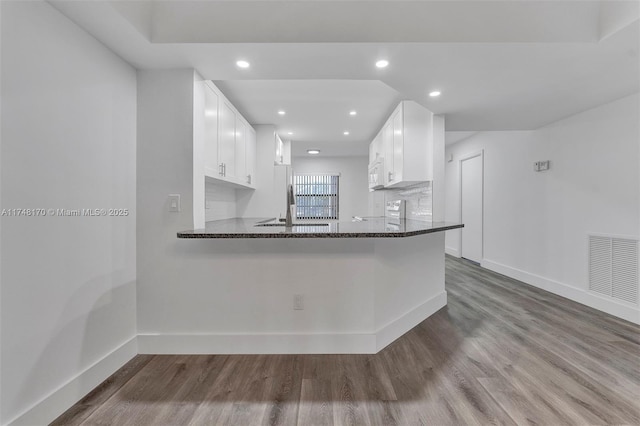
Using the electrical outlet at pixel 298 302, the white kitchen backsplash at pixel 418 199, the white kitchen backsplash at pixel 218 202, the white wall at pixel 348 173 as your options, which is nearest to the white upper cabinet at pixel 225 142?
the white kitchen backsplash at pixel 218 202

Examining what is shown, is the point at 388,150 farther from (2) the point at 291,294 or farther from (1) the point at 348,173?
(1) the point at 348,173

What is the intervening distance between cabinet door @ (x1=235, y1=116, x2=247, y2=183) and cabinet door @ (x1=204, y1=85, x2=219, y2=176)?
0.65 m

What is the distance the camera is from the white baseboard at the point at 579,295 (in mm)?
2744

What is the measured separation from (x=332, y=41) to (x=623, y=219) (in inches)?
134

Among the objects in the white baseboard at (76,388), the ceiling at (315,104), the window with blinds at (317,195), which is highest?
the ceiling at (315,104)

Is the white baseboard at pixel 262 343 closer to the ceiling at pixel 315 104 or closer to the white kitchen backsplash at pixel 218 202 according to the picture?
the white kitchen backsplash at pixel 218 202

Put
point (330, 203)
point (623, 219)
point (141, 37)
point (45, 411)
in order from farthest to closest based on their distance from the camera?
point (330, 203) < point (623, 219) < point (141, 37) < point (45, 411)

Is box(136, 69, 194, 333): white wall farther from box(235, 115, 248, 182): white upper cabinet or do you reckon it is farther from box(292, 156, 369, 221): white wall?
box(292, 156, 369, 221): white wall

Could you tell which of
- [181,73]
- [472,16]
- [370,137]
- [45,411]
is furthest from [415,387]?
[370,137]

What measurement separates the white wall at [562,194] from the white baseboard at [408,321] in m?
1.79

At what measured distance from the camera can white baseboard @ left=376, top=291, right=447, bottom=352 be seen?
2188mm

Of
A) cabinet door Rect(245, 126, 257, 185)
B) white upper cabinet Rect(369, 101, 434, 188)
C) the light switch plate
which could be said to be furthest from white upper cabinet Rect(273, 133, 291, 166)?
the light switch plate

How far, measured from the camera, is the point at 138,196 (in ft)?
6.84

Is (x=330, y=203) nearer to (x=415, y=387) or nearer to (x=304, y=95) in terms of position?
(x=304, y=95)
